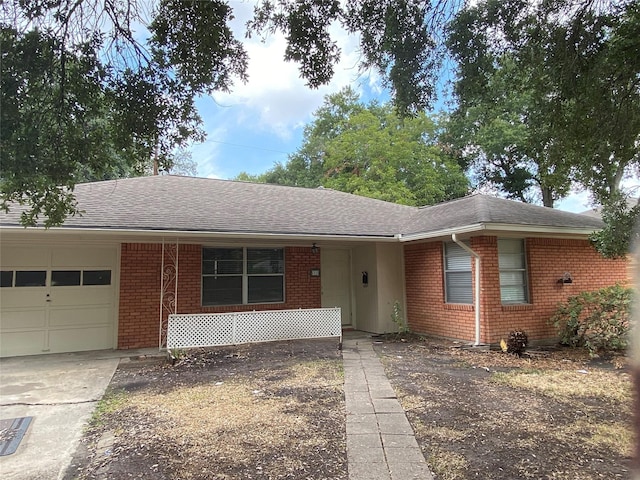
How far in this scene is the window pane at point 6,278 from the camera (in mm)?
7906

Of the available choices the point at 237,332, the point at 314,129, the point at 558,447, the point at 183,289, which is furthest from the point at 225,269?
the point at 314,129

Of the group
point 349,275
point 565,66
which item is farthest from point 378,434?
point 349,275

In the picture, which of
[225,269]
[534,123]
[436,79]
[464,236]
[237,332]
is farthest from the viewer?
[225,269]

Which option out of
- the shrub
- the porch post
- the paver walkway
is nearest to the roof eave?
the porch post

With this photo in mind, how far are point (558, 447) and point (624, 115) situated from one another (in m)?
4.13

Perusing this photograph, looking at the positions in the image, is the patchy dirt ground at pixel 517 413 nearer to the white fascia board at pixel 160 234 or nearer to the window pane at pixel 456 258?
the window pane at pixel 456 258

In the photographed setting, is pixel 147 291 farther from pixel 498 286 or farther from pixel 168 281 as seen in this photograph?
pixel 498 286

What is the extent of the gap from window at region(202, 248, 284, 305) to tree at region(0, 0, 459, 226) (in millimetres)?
4766

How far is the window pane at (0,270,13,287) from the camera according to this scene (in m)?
7.91

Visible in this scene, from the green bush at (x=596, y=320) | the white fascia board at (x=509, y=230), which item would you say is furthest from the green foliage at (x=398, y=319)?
the green bush at (x=596, y=320)

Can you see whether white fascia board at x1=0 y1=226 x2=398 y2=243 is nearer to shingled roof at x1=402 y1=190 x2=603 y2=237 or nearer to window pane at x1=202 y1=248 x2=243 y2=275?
window pane at x1=202 y1=248 x2=243 y2=275

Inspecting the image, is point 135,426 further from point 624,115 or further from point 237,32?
point 624,115

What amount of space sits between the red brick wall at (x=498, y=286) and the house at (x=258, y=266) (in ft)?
0.09

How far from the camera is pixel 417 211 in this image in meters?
12.2
